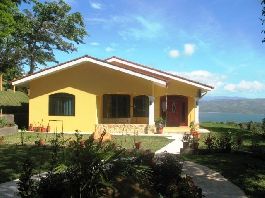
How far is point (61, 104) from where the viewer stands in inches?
1088

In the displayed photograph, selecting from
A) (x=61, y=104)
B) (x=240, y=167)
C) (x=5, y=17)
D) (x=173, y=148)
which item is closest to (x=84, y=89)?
(x=61, y=104)

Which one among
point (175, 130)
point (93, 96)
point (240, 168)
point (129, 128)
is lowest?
point (240, 168)

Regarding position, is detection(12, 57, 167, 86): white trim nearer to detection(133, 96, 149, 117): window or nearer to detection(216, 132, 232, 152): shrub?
detection(133, 96, 149, 117): window

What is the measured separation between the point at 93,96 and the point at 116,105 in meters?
1.87

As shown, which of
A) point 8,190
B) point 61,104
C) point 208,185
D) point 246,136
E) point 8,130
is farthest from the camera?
point 61,104

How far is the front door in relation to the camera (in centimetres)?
3059

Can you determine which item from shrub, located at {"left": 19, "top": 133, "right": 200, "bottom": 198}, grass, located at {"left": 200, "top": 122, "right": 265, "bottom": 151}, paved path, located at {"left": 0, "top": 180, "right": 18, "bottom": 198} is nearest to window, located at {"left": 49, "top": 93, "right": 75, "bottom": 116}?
grass, located at {"left": 200, "top": 122, "right": 265, "bottom": 151}

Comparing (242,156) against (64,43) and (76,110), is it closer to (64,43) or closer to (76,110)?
(76,110)

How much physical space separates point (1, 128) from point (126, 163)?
51.7 feet

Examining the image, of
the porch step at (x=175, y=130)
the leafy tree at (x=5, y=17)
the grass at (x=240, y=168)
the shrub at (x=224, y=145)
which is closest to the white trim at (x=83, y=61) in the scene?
the porch step at (x=175, y=130)

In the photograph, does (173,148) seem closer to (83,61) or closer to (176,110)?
(83,61)

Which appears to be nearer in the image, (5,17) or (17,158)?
(17,158)

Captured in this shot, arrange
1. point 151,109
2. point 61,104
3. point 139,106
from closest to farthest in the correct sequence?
point 151,109
point 61,104
point 139,106

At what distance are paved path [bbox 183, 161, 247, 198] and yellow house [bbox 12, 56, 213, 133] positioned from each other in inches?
532
